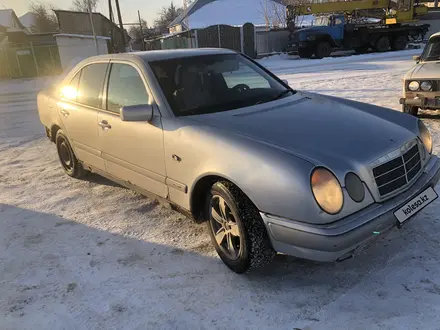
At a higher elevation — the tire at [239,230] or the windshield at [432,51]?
the windshield at [432,51]

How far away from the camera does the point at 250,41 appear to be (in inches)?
1030

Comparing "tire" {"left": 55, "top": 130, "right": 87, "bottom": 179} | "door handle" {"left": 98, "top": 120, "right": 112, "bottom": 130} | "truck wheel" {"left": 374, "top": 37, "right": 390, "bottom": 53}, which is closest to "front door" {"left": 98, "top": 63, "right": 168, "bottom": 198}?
"door handle" {"left": 98, "top": 120, "right": 112, "bottom": 130}

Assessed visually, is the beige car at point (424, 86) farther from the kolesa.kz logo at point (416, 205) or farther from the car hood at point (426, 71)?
the kolesa.kz logo at point (416, 205)

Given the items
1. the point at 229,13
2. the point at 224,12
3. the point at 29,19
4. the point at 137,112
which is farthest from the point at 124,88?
the point at 29,19

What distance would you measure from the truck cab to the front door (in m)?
19.0

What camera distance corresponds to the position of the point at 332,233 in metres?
2.33

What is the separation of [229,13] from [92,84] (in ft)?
198

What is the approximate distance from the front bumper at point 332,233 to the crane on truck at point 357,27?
792 inches

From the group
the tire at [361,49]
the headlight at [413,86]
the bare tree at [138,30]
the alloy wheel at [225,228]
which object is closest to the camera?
the alloy wheel at [225,228]

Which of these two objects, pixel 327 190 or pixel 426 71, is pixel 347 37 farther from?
pixel 327 190

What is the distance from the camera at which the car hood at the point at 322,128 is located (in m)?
2.55

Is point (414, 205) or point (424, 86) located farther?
point (424, 86)

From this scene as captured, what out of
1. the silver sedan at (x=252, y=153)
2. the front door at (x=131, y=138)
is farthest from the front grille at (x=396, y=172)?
the front door at (x=131, y=138)

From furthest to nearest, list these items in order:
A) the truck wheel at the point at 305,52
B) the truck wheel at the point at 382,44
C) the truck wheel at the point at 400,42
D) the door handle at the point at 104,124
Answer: the truck wheel at the point at 400,42 < the truck wheel at the point at 382,44 < the truck wheel at the point at 305,52 < the door handle at the point at 104,124
